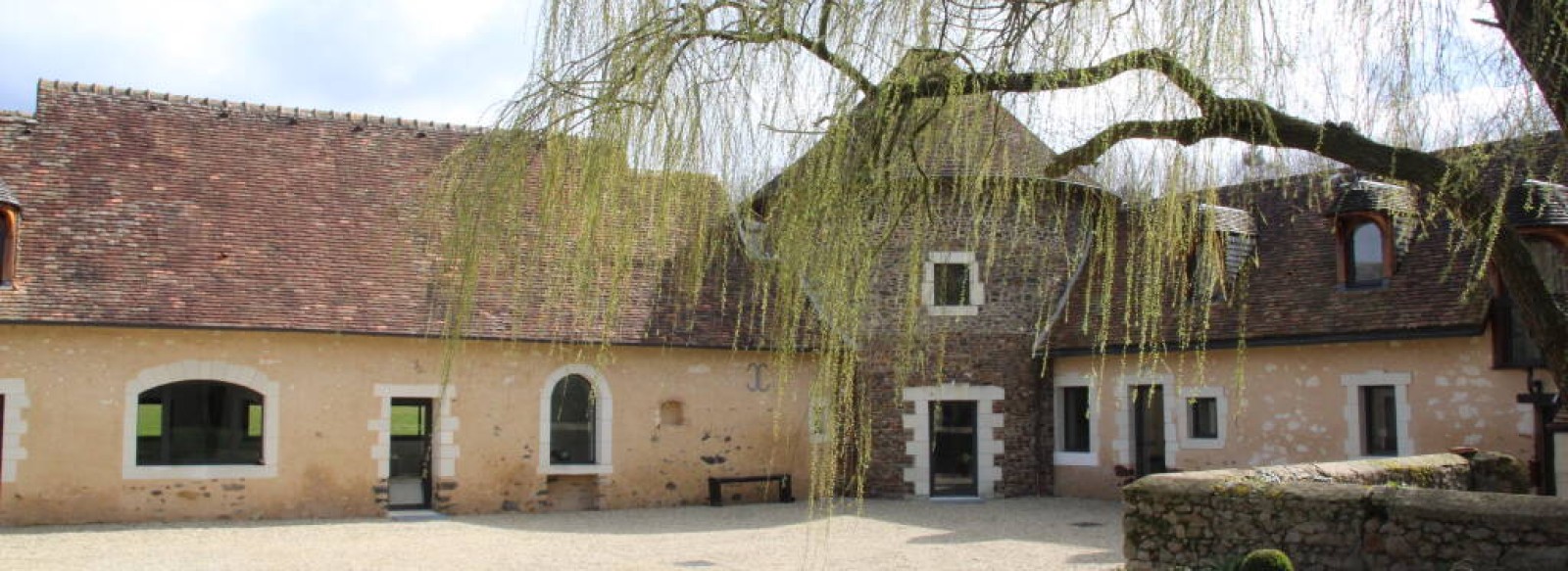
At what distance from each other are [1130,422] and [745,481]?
4464 mm

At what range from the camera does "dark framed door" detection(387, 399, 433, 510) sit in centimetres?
1444

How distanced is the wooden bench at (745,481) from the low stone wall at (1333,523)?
25.1 feet

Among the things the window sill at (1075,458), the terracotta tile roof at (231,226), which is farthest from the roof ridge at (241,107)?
the window sill at (1075,458)

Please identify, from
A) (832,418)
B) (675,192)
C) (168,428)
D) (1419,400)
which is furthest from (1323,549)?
(168,428)

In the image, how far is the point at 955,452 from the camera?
1630cm

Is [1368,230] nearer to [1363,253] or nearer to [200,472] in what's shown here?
[1363,253]

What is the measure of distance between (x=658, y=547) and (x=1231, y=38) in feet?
25.4

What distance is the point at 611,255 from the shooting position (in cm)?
502

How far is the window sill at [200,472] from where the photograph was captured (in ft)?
41.3

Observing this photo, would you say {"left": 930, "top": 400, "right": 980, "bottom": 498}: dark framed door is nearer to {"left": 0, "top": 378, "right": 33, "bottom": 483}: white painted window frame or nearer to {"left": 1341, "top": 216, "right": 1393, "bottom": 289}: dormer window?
{"left": 1341, "top": 216, "right": 1393, "bottom": 289}: dormer window

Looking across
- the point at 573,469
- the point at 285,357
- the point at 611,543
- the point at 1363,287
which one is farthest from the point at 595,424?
the point at 1363,287

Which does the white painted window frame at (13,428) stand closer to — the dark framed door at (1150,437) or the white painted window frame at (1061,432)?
the white painted window frame at (1061,432)

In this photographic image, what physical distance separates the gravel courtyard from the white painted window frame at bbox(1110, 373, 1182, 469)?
1051 mm

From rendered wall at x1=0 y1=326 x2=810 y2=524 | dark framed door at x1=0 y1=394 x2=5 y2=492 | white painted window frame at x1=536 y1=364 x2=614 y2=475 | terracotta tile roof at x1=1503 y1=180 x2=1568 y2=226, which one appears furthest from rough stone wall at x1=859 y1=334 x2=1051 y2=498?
dark framed door at x1=0 y1=394 x2=5 y2=492
